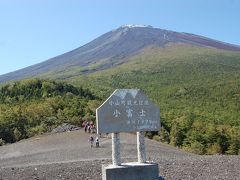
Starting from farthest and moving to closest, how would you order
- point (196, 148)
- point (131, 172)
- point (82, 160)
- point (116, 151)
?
point (196, 148)
point (82, 160)
point (116, 151)
point (131, 172)

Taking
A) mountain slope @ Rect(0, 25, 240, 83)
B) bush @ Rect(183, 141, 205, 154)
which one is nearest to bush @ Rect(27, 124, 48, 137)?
bush @ Rect(183, 141, 205, 154)

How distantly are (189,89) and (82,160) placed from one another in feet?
185

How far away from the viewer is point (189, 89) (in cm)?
7875

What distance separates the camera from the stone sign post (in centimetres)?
1265

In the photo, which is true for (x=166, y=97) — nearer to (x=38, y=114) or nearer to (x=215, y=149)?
(x=38, y=114)

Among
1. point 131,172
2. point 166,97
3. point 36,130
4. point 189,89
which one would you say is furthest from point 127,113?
point 189,89

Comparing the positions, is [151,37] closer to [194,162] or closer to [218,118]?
[218,118]

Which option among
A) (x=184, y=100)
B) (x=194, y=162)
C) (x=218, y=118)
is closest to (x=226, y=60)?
(x=184, y=100)

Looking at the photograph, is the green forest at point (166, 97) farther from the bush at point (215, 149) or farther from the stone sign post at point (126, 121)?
the stone sign post at point (126, 121)

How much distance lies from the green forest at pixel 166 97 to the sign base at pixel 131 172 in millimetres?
21573

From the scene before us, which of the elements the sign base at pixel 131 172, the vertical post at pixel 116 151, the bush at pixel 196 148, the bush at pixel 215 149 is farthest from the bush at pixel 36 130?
the sign base at pixel 131 172

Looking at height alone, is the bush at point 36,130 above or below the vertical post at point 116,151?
below

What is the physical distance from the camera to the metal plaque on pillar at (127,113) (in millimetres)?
12719

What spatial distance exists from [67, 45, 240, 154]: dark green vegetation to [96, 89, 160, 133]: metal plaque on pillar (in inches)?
846
